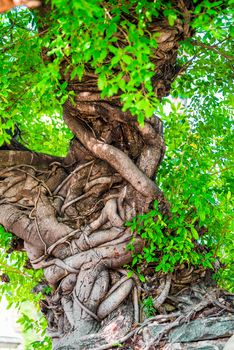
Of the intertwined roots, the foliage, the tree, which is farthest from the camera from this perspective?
the foliage

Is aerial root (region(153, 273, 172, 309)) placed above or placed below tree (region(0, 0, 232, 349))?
below

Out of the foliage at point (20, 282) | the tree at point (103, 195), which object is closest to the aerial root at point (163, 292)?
the tree at point (103, 195)

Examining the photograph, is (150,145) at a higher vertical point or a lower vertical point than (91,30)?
lower

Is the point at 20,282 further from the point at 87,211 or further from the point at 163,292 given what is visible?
the point at 163,292

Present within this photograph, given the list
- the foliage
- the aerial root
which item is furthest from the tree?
the foliage

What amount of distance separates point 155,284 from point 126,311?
0.35 metres

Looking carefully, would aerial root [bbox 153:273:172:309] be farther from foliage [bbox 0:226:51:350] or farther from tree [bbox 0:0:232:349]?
foliage [bbox 0:226:51:350]

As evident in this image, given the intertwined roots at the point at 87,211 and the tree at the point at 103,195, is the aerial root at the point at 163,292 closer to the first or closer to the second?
the tree at the point at 103,195

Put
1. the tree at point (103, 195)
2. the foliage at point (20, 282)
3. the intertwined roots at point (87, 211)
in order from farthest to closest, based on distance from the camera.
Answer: the foliage at point (20, 282) → the intertwined roots at point (87, 211) → the tree at point (103, 195)

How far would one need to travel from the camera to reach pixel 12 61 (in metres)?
4.21

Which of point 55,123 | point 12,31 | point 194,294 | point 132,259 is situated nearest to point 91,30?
point 12,31

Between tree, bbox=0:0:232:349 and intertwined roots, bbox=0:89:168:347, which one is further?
intertwined roots, bbox=0:89:168:347

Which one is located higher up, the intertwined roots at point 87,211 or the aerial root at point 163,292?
the intertwined roots at point 87,211

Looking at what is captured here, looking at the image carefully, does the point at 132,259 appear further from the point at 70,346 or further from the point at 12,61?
Answer: the point at 12,61
